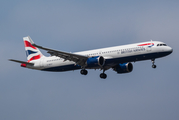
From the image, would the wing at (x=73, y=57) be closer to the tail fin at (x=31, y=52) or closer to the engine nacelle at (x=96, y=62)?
the engine nacelle at (x=96, y=62)

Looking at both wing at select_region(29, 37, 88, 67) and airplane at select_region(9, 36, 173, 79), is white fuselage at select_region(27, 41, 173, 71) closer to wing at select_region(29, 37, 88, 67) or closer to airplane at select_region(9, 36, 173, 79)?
airplane at select_region(9, 36, 173, 79)

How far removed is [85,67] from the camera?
6003cm

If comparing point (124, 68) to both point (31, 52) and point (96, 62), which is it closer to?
point (96, 62)

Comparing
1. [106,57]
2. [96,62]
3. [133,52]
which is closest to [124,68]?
[106,57]

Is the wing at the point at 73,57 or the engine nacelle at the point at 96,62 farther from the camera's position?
the wing at the point at 73,57

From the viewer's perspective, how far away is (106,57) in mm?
58156

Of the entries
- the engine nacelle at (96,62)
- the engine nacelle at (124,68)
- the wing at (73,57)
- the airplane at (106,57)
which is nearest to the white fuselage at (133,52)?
the airplane at (106,57)

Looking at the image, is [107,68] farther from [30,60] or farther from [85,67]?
[30,60]

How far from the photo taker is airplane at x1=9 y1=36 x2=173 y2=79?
5628 centimetres

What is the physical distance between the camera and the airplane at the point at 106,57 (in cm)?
5628

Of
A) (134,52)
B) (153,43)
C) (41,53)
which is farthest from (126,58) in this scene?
(41,53)

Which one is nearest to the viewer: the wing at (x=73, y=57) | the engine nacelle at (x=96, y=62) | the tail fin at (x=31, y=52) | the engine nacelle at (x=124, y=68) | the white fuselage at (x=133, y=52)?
the white fuselage at (x=133, y=52)

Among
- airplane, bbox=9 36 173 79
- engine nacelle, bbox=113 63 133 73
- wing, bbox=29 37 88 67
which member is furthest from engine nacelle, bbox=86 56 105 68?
engine nacelle, bbox=113 63 133 73

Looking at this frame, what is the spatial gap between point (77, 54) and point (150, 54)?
12717 mm
